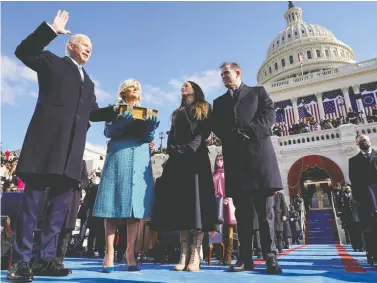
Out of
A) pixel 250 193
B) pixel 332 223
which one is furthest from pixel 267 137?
pixel 332 223

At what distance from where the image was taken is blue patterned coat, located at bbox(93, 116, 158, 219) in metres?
2.96

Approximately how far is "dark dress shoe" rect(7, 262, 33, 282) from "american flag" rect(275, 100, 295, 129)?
34802mm

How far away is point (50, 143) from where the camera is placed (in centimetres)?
255

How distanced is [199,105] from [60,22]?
5.90 feet

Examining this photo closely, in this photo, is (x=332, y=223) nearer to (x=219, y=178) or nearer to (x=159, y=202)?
(x=219, y=178)

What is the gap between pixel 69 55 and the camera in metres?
3.06

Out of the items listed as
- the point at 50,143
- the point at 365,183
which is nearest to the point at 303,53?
the point at 365,183

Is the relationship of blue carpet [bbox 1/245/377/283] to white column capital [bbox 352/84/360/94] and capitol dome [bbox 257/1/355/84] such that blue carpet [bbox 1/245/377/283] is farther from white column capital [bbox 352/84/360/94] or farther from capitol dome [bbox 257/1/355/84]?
capitol dome [bbox 257/1/355/84]

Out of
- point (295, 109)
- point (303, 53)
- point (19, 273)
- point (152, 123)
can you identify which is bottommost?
point (19, 273)

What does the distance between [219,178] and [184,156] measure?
6.04ft

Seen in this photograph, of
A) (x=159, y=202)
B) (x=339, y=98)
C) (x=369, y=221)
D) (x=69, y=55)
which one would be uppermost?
(x=339, y=98)

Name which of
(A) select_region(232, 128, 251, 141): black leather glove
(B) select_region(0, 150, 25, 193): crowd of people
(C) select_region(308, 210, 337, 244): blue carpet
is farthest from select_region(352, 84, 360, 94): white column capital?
(A) select_region(232, 128, 251, 141): black leather glove

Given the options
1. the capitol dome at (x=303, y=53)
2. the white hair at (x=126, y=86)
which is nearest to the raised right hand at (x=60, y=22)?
the white hair at (x=126, y=86)

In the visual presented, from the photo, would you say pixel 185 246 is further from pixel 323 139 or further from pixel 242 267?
pixel 323 139
